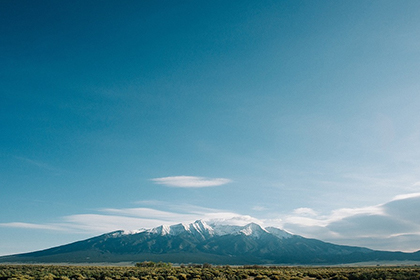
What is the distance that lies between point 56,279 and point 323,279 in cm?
3343

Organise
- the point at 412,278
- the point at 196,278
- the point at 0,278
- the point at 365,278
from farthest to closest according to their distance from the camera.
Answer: the point at 0,278 < the point at 196,278 < the point at 365,278 < the point at 412,278

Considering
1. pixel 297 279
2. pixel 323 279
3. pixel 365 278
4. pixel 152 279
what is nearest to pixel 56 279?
pixel 152 279

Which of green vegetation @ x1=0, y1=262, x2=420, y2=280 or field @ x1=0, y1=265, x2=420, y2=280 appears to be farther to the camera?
field @ x1=0, y1=265, x2=420, y2=280

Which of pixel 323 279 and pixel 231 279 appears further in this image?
pixel 323 279

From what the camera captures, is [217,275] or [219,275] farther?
[217,275]

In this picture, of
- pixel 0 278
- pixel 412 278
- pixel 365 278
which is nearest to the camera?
pixel 412 278

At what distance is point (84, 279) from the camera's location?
35.3 metres

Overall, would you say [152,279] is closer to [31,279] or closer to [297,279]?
[31,279]

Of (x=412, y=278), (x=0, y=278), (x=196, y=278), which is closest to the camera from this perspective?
(x=412, y=278)

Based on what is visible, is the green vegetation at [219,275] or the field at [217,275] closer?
the green vegetation at [219,275]

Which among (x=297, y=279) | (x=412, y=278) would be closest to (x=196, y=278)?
(x=297, y=279)

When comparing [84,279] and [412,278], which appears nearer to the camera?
[412,278]

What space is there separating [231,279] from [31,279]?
23804 millimetres

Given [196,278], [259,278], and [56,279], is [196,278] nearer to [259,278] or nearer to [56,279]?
[259,278]
